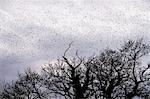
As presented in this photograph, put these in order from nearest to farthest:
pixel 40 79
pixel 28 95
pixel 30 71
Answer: pixel 40 79
pixel 30 71
pixel 28 95

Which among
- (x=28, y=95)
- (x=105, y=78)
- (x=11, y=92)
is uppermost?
(x=11, y=92)

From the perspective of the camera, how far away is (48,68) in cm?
4966

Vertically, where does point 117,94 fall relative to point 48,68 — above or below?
below

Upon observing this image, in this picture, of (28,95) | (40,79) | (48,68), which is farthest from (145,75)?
(28,95)

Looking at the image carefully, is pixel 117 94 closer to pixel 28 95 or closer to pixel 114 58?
pixel 114 58

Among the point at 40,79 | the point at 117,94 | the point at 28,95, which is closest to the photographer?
the point at 117,94

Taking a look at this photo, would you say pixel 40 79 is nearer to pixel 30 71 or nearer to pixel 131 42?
pixel 30 71

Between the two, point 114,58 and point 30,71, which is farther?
point 30,71

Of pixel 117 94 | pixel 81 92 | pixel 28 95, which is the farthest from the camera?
pixel 28 95

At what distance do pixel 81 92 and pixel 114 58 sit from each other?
380 inches

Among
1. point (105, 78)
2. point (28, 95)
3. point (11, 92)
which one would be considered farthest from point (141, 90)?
point (11, 92)

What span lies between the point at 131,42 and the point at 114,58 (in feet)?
11.4

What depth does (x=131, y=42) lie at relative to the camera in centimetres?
4738

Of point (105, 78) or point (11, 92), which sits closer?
point (105, 78)
